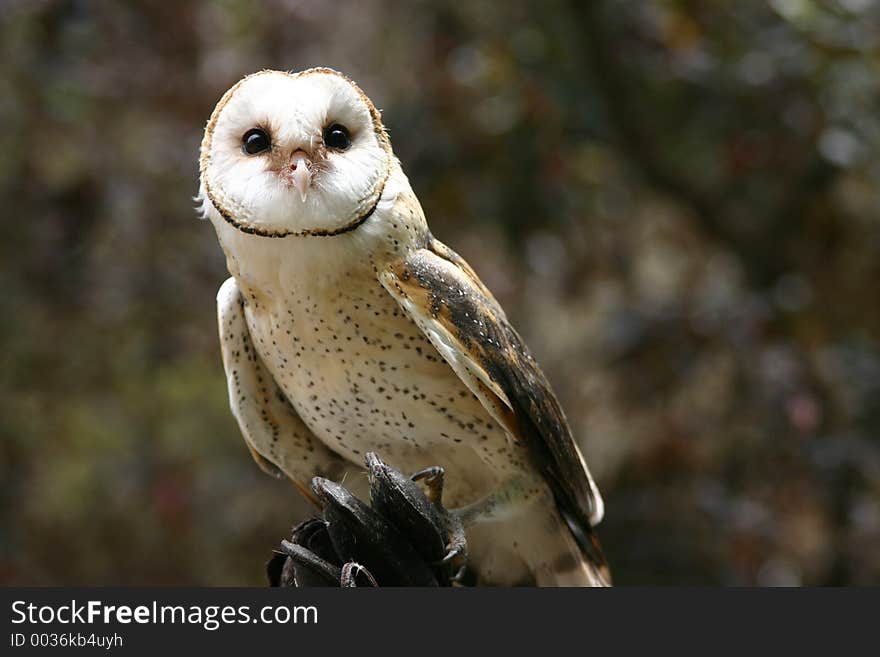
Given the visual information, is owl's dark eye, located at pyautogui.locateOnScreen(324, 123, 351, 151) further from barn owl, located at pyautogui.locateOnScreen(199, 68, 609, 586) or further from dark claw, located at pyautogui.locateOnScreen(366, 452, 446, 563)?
dark claw, located at pyautogui.locateOnScreen(366, 452, 446, 563)

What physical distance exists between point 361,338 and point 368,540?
10.9 inches

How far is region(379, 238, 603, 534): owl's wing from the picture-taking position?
→ 1432mm

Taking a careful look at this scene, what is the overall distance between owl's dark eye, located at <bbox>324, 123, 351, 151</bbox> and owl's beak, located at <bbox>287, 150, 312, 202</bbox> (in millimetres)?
49

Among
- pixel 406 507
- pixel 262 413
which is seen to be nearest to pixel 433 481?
pixel 406 507

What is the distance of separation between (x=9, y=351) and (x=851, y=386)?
232cm

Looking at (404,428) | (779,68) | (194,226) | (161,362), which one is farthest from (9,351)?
(779,68)

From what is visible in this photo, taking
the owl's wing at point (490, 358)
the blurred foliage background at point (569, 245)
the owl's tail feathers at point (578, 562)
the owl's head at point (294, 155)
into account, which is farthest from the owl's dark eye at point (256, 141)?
the blurred foliage background at point (569, 245)

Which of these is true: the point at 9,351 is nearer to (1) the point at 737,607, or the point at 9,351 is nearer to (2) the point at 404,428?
(2) the point at 404,428

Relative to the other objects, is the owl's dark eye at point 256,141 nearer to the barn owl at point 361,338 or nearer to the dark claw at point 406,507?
the barn owl at point 361,338

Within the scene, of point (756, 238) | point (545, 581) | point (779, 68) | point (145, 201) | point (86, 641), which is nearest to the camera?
point (86, 641)

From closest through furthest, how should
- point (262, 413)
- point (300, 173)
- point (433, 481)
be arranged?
point (300, 173)
point (433, 481)
point (262, 413)

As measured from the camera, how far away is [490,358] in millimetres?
1480

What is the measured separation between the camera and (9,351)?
3111 mm

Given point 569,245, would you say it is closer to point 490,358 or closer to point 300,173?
point 490,358
